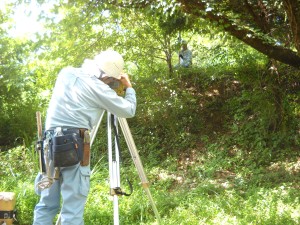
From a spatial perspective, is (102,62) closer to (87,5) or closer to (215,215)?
(215,215)

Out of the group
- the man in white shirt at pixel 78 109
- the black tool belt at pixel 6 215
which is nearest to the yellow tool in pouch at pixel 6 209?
the black tool belt at pixel 6 215

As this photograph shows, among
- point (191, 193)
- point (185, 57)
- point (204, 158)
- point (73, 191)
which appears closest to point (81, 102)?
point (73, 191)

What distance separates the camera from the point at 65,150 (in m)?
2.59

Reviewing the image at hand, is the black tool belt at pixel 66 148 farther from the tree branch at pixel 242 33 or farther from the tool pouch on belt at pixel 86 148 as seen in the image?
the tree branch at pixel 242 33

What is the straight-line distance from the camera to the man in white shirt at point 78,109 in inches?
105

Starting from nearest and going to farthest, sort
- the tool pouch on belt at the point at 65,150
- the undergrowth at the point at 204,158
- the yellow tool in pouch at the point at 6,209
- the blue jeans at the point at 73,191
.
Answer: the tool pouch on belt at the point at 65,150 → the blue jeans at the point at 73,191 → the yellow tool in pouch at the point at 6,209 → the undergrowth at the point at 204,158

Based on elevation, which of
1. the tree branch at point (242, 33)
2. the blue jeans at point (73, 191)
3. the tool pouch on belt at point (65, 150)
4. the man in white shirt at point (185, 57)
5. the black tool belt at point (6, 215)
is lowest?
the black tool belt at point (6, 215)

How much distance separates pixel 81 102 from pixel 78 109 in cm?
6

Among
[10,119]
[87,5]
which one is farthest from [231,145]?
[10,119]

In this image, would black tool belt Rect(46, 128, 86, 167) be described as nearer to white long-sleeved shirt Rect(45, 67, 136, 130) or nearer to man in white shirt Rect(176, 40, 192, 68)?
white long-sleeved shirt Rect(45, 67, 136, 130)

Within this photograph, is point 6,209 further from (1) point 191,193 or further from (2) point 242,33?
(2) point 242,33

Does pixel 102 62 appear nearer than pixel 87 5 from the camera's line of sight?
Yes

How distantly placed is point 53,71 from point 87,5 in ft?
5.20

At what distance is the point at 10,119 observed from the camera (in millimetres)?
8180
